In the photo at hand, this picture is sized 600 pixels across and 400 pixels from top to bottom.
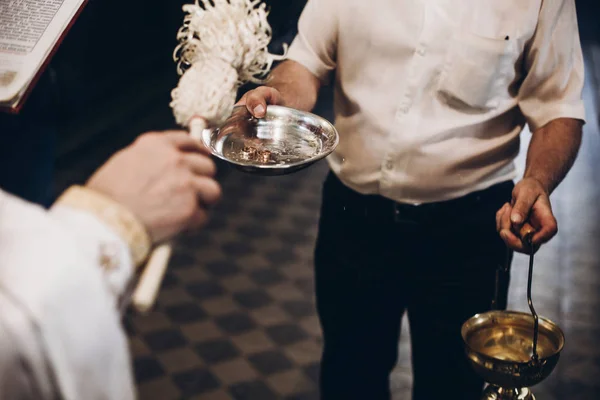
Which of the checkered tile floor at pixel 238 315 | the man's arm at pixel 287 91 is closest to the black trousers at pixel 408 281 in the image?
the man's arm at pixel 287 91

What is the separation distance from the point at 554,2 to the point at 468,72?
0.28 metres

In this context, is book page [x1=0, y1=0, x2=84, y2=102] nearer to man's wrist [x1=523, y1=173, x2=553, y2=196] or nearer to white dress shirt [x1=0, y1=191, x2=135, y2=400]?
white dress shirt [x1=0, y1=191, x2=135, y2=400]

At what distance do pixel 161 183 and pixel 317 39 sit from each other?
1.09 meters

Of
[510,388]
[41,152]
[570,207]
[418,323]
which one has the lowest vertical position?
[570,207]

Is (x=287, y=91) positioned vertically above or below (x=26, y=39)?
below

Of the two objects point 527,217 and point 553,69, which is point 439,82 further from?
point 527,217

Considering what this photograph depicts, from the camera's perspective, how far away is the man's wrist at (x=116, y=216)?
3.50ft

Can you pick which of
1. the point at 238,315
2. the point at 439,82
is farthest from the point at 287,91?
the point at 238,315

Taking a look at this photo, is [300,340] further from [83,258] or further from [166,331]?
[83,258]

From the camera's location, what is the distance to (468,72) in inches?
72.9

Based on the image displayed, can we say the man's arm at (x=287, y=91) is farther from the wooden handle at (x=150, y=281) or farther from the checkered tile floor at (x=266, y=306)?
the checkered tile floor at (x=266, y=306)

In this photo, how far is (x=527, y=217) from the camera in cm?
157

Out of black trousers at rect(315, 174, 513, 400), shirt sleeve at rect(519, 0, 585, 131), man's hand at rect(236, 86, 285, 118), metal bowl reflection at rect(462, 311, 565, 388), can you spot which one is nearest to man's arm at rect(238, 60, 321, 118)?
man's hand at rect(236, 86, 285, 118)

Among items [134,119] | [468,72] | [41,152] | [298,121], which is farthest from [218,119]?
[134,119]
